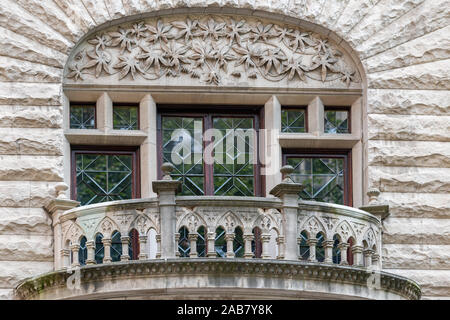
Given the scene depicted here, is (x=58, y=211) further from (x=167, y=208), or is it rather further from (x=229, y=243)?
(x=229, y=243)

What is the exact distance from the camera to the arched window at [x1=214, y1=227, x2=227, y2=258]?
26266 mm

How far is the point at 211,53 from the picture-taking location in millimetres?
27297

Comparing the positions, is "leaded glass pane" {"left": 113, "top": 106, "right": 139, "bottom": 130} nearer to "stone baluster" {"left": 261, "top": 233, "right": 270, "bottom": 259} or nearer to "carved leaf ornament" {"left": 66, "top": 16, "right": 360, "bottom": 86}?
"carved leaf ornament" {"left": 66, "top": 16, "right": 360, "bottom": 86}

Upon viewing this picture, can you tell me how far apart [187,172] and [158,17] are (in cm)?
250

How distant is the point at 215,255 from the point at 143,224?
112 cm

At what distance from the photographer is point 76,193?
26828mm

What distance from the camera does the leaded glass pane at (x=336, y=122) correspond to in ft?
90.6

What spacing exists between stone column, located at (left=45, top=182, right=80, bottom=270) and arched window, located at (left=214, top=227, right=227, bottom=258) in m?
2.23

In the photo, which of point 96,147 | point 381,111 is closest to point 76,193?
point 96,147

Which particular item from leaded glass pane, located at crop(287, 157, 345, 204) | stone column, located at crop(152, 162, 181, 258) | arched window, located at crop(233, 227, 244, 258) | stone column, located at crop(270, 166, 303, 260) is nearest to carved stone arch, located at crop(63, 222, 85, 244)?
stone column, located at crop(152, 162, 181, 258)

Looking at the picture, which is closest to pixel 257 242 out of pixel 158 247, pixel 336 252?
pixel 336 252
